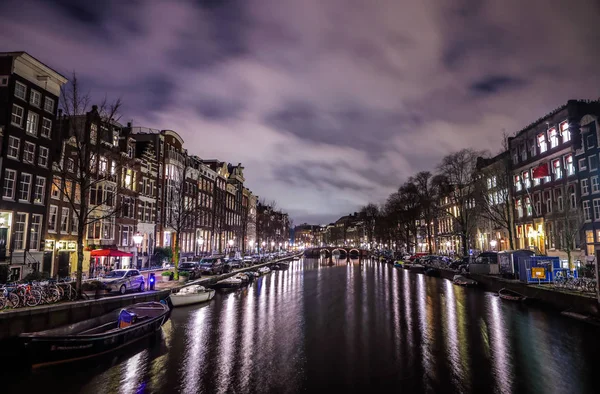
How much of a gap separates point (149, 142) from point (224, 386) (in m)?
53.4

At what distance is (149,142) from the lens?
205 feet

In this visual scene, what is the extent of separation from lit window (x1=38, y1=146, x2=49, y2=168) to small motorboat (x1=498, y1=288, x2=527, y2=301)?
50.7m

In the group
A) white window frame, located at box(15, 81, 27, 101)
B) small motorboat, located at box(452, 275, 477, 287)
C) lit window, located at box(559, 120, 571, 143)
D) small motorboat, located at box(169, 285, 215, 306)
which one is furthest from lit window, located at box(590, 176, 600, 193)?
white window frame, located at box(15, 81, 27, 101)

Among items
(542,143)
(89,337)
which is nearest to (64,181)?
(89,337)

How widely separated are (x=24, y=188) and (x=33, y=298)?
61.5ft

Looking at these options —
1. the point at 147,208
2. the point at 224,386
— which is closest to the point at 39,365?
the point at 224,386

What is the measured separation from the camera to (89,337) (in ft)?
62.7

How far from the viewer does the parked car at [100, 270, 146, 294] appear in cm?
3219

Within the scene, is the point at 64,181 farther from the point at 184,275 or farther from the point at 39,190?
the point at 184,275

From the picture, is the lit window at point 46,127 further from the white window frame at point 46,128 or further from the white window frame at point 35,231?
the white window frame at point 35,231

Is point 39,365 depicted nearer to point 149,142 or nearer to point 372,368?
point 372,368

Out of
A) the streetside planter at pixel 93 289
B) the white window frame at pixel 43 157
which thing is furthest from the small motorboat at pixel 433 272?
the white window frame at pixel 43 157

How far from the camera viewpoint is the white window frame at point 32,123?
39319 millimetres

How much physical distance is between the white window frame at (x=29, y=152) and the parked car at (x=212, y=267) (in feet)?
79.6
